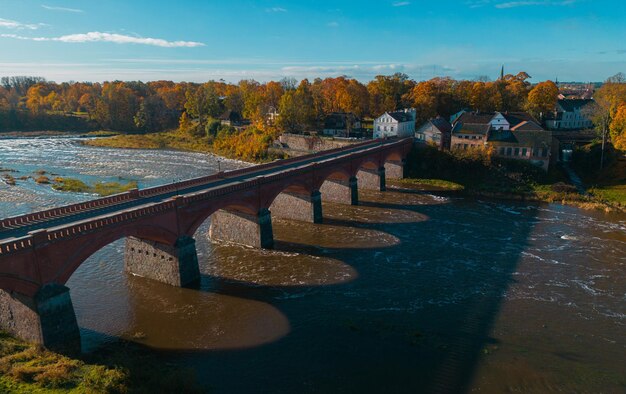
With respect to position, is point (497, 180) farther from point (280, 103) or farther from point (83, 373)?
point (83, 373)

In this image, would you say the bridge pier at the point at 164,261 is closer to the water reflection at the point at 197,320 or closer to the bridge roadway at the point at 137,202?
the water reflection at the point at 197,320

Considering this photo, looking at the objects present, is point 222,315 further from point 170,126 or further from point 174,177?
point 170,126

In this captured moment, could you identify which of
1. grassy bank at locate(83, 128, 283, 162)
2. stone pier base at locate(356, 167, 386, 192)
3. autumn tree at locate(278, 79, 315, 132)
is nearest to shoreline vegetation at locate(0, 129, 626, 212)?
stone pier base at locate(356, 167, 386, 192)

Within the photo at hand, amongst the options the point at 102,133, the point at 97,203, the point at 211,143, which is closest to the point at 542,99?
the point at 211,143

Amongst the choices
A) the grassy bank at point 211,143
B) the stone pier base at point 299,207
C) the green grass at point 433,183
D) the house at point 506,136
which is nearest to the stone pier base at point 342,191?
the stone pier base at point 299,207

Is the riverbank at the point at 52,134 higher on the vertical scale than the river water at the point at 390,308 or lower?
higher

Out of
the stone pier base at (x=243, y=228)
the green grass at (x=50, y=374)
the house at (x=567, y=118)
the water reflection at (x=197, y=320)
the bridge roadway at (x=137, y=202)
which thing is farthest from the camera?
the house at (x=567, y=118)

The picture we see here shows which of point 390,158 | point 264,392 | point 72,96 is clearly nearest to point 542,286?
point 264,392
